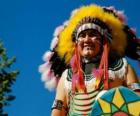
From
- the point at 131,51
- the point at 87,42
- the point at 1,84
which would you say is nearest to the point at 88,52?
the point at 87,42

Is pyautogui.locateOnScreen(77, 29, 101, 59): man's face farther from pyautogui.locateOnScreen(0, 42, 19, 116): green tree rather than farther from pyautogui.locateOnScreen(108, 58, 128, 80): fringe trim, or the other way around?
pyautogui.locateOnScreen(0, 42, 19, 116): green tree

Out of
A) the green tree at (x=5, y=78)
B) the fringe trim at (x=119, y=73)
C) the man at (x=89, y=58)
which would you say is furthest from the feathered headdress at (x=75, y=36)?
the green tree at (x=5, y=78)

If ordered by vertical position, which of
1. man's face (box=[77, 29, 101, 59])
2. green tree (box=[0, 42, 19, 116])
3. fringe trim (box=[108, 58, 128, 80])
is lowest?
fringe trim (box=[108, 58, 128, 80])

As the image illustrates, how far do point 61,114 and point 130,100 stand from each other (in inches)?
33.9

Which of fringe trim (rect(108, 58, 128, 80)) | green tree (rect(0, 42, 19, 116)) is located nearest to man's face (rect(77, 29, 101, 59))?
fringe trim (rect(108, 58, 128, 80))

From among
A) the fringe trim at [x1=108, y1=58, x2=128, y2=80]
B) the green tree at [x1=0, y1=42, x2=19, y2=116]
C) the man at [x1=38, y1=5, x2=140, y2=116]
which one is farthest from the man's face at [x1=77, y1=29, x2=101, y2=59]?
the green tree at [x1=0, y1=42, x2=19, y2=116]

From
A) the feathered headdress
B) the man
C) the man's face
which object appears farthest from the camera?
the feathered headdress

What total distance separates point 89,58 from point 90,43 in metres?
0.13

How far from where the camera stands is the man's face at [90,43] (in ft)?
17.5

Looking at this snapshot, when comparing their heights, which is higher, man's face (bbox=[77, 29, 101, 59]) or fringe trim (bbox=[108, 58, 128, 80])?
man's face (bbox=[77, 29, 101, 59])

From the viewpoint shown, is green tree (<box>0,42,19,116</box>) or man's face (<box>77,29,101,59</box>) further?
green tree (<box>0,42,19,116</box>)

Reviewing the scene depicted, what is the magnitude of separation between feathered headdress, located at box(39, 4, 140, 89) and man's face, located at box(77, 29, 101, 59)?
9 centimetres

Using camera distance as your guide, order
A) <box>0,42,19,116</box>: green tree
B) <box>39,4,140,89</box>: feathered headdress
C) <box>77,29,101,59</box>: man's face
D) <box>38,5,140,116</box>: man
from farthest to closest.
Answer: <box>0,42,19,116</box>: green tree → <box>39,4,140,89</box>: feathered headdress → <box>77,29,101,59</box>: man's face → <box>38,5,140,116</box>: man

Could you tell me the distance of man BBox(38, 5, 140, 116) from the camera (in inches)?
204
